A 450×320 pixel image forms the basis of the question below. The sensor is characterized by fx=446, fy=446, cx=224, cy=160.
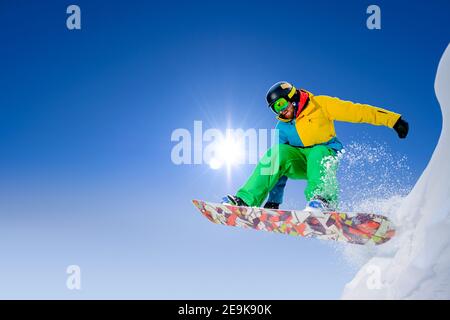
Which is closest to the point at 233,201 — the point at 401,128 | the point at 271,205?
the point at 271,205

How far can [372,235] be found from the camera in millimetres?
4074

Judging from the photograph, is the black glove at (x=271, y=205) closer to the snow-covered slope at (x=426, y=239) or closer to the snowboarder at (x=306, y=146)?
the snowboarder at (x=306, y=146)

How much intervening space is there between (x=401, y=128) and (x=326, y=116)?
71 centimetres

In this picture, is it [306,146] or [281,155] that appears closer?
[306,146]

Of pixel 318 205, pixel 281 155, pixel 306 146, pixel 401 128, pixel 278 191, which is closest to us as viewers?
pixel 318 205

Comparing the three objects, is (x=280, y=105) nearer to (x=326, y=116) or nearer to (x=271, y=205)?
(x=326, y=116)

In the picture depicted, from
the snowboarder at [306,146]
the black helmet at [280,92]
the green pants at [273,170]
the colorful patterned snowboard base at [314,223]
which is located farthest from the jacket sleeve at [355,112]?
the colorful patterned snowboard base at [314,223]

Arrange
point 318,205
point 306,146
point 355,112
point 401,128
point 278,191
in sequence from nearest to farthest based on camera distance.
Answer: point 318,205
point 401,128
point 355,112
point 306,146
point 278,191

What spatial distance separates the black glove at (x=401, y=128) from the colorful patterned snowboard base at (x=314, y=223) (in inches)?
32.9

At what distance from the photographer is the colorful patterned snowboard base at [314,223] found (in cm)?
396

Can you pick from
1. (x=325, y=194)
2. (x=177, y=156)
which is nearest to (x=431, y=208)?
(x=325, y=194)

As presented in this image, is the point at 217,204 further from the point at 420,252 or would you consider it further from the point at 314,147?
the point at 420,252

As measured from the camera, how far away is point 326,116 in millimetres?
4426

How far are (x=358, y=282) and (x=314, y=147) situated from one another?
2901 millimetres
